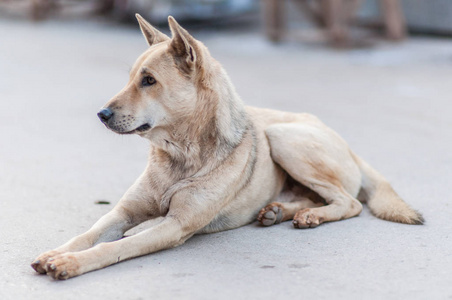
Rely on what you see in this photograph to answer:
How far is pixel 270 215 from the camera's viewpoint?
14.5ft

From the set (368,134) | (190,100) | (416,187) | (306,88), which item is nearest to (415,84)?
(306,88)

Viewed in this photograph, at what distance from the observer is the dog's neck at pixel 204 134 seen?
407cm

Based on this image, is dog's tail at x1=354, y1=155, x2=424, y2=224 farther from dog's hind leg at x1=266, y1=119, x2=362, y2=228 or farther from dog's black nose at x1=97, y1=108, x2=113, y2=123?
dog's black nose at x1=97, y1=108, x2=113, y2=123

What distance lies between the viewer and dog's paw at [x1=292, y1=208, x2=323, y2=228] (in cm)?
439

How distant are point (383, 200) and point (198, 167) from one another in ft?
4.84

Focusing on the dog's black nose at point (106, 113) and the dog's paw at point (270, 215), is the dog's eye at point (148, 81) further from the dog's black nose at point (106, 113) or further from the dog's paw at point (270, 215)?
the dog's paw at point (270, 215)

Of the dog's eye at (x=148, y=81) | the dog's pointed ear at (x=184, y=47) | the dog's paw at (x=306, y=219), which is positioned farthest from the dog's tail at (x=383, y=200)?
the dog's eye at (x=148, y=81)

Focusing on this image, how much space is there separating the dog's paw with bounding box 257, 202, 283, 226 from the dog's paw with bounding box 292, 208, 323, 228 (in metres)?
0.12

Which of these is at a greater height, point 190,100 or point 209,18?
point 190,100

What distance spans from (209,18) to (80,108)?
26.7ft

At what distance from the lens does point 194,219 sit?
3979 mm

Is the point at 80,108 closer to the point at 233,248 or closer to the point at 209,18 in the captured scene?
the point at 233,248

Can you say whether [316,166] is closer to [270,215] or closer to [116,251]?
[270,215]

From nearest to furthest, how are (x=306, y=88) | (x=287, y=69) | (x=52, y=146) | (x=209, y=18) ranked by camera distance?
(x=52, y=146), (x=306, y=88), (x=287, y=69), (x=209, y=18)
